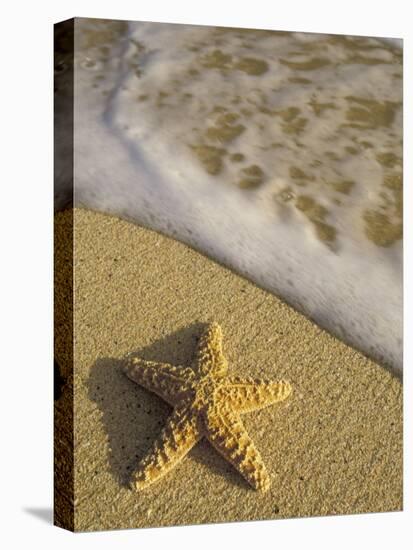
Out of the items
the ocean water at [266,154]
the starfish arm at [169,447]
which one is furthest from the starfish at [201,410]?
the ocean water at [266,154]

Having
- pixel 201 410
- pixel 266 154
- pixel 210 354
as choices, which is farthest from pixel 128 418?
pixel 266 154

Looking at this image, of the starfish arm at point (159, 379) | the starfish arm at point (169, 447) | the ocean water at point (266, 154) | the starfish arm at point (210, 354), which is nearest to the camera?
the starfish arm at point (169, 447)

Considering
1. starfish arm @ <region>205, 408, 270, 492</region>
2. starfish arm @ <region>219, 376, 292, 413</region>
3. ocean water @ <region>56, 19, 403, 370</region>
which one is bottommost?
starfish arm @ <region>205, 408, 270, 492</region>

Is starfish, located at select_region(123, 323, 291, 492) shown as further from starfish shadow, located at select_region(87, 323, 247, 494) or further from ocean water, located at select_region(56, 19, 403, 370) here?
ocean water, located at select_region(56, 19, 403, 370)

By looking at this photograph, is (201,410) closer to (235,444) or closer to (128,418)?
(235,444)

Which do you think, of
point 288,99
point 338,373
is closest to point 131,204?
point 288,99

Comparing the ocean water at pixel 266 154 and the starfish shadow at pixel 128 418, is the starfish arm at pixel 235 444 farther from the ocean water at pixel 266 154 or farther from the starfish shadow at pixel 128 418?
the ocean water at pixel 266 154

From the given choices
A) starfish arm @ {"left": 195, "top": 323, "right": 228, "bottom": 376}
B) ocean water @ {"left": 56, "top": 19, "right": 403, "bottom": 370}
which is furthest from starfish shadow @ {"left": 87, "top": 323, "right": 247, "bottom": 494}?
ocean water @ {"left": 56, "top": 19, "right": 403, "bottom": 370}

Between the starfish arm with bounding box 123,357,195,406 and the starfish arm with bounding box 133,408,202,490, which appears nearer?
the starfish arm with bounding box 133,408,202,490
